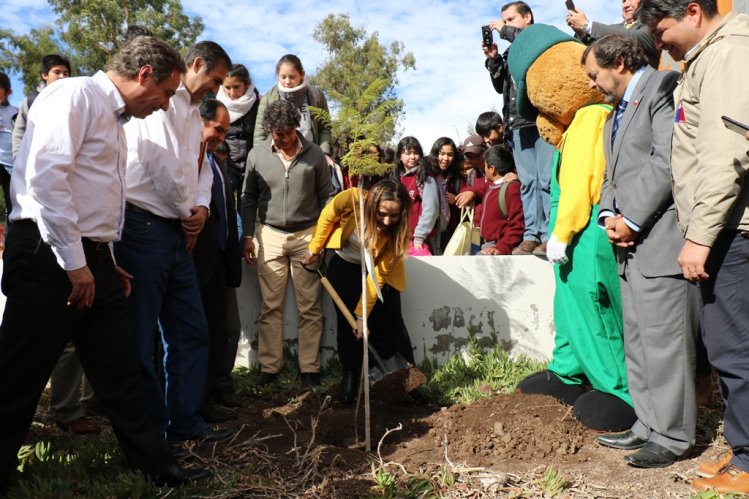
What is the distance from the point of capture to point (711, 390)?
430 cm

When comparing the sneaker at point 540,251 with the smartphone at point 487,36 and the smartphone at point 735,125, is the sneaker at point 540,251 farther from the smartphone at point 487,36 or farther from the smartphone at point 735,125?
the smartphone at point 735,125

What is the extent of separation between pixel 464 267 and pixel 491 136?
2366 mm

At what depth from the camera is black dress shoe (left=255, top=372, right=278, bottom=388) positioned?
523 centimetres

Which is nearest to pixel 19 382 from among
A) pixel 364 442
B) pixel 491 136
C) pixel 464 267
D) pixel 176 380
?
pixel 176 380

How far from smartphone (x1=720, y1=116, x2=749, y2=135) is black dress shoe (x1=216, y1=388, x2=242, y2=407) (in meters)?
3.68

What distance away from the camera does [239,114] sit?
6242 millimetres

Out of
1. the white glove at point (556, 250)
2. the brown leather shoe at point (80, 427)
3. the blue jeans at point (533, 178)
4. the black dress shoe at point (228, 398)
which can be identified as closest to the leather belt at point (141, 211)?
the brown leather shoe at point (80, 427)

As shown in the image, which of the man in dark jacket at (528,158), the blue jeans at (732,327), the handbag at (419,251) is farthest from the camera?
the handbag at (419,251)

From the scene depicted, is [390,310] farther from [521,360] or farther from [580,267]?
[580,267]

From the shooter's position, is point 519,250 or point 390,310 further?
point 519,250

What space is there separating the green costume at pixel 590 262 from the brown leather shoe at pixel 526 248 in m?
1.41

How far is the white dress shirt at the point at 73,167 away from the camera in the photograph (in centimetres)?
271

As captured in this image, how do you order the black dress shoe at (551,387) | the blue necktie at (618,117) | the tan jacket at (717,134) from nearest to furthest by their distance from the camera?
the tan jacket at (717,134), the blue necktie at (618,117), the black dress shoe at (551,387)

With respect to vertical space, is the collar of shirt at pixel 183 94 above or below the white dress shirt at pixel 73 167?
above
